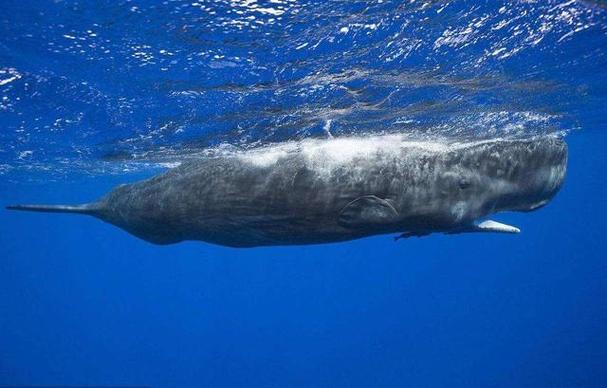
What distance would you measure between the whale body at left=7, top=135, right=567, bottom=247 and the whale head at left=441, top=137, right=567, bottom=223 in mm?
14

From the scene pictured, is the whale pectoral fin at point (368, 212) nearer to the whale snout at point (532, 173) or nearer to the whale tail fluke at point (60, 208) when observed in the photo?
the whale snout at point (532, 173)

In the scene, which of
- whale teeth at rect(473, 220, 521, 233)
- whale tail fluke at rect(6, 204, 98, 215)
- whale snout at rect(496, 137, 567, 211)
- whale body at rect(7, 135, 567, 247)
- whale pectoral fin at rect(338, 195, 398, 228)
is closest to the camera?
whale pectoral fin at rect(338, 195, 398, 228)

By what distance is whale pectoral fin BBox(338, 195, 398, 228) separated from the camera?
5.64 meters

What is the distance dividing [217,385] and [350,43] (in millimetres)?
80297

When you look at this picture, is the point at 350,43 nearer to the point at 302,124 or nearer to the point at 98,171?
the point at 302,124

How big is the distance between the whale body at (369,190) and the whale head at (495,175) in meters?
0.01

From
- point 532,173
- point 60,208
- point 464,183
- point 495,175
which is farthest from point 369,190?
point 60,208

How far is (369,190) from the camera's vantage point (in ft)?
18.9

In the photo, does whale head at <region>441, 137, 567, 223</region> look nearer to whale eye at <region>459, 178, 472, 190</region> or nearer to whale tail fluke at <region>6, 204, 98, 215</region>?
whale eye at <region>459, 178, 472, 190</region>

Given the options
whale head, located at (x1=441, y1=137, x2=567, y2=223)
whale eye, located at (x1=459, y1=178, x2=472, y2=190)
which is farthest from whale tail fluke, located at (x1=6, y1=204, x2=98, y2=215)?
whale eye, located at (x1=459, y1=178, x2=472, y2=190)

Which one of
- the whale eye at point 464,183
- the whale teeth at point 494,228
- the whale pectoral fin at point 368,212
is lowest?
the whale teeth at point 494,228

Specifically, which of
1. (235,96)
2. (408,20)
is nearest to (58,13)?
(235,96)

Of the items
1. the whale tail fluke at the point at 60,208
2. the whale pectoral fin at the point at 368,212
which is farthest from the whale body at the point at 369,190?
the whale tail fluke at the point at 60,208

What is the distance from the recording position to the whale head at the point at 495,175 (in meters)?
5.80
